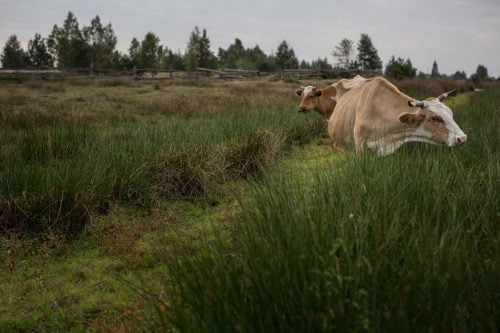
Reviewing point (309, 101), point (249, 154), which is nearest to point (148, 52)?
point (309, 101)

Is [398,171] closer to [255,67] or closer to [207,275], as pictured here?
[207,275]

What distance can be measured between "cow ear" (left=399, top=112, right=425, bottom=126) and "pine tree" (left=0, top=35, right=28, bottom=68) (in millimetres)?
69827

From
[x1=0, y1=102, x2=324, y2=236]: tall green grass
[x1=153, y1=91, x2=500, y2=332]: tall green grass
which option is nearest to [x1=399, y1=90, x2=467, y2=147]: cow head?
[x1=0, y1=102, x2=324, y2=236]: tall green grass

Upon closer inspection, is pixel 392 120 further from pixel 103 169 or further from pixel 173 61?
pixel 173 61

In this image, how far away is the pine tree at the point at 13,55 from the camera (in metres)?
65.5

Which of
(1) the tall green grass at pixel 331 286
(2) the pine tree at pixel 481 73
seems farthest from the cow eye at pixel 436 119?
(2) the pine tree at pixel 481 73

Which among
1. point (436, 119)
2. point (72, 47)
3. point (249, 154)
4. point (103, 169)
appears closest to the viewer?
point (103, 169)

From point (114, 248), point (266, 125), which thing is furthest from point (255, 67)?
point (114, 248)

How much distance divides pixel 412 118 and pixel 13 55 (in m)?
74.1

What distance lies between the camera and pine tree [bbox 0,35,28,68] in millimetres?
65525

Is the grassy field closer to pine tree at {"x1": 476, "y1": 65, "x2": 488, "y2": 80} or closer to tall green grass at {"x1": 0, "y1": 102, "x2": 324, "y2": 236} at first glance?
tall green grass at {"x1": 0, "y1": 102, "x2": 324, "y2": 236}

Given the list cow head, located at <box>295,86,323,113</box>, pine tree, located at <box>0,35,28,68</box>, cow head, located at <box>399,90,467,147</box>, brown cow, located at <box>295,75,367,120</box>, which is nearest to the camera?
cow head, located at <box>399,90,467,147</box>

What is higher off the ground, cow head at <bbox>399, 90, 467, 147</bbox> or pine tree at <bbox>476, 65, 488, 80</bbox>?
pine tree at <bbox>476, 65, 488, 80</bbox>

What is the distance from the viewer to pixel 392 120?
5840 millimetres
